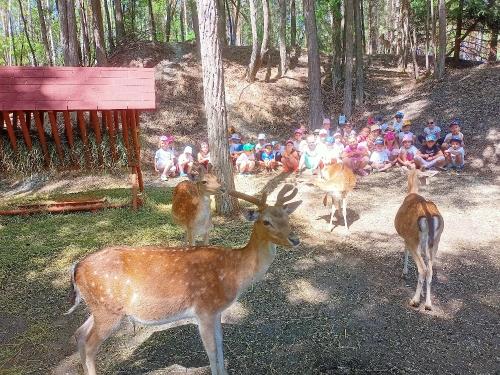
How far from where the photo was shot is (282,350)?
454cm

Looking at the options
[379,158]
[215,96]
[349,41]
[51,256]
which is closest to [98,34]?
[349,41]

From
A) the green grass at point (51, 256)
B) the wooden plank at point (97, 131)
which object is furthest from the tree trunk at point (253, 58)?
the wooden plank at point (97, 131)

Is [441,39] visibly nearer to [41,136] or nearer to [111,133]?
[111,133]

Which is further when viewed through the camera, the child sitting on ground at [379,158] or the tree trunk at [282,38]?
the tree trunk at [282,38]

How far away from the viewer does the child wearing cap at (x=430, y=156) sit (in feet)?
39.4

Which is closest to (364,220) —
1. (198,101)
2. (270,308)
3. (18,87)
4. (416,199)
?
(416,199)

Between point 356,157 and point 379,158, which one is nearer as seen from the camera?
point 356,157

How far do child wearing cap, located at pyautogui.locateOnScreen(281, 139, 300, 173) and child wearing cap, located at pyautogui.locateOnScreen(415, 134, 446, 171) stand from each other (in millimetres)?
3309

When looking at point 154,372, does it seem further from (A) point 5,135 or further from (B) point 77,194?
(B) point 77,194

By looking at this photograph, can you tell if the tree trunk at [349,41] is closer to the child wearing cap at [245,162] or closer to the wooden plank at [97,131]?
the child wearing cap at [245,162]

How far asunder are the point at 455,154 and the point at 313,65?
6363mm

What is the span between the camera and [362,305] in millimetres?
5492

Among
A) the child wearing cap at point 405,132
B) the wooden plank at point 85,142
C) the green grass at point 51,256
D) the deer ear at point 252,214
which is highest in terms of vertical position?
the wooden plank at point 85,142

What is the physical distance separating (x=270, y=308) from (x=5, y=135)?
6118 mm
